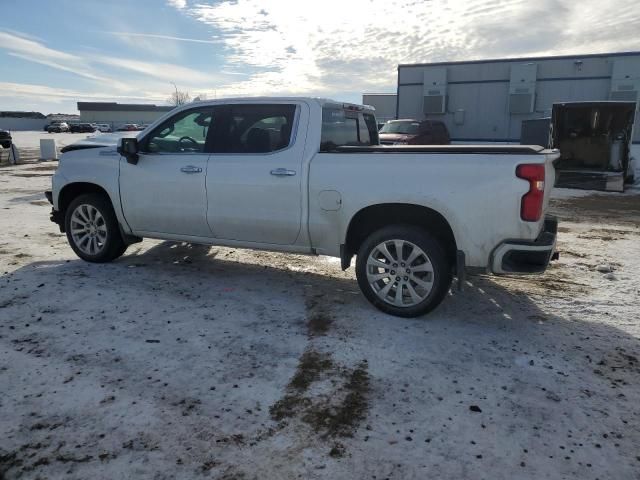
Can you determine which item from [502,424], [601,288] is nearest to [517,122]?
[601,288]

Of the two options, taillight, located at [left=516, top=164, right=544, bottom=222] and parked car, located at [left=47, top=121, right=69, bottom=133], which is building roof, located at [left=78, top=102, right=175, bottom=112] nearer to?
parked car, located at [left=47, top=121, right=69, bottom=133]

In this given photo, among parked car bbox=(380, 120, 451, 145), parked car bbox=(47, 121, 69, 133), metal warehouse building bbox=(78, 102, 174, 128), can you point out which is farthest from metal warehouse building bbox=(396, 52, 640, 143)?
metal warehouse building bbox=(78, 102, 174, 128)

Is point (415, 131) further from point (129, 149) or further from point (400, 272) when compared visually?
point (400, 272)

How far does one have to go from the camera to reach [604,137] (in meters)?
13.1

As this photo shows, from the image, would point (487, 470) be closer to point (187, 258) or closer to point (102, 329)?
point (102, 329)

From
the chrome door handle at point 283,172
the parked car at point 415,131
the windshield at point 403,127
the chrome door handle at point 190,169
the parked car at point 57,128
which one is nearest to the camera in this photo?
the chrome door handle at point 283,172

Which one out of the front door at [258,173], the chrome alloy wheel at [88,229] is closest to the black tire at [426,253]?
the front door at [258,173]

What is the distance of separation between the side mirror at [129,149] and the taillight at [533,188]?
3.87m

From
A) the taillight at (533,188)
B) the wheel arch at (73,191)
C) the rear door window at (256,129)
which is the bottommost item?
the wheel arch at (73,191)

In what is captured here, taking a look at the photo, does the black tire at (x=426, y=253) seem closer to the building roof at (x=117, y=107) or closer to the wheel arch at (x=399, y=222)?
the wheel arch at (x=399, y=222)

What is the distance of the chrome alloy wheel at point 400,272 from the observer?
415 centimetres

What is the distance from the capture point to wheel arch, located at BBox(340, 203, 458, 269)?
420 cm

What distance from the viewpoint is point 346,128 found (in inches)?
204

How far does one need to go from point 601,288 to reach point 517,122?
1658 centimetres
